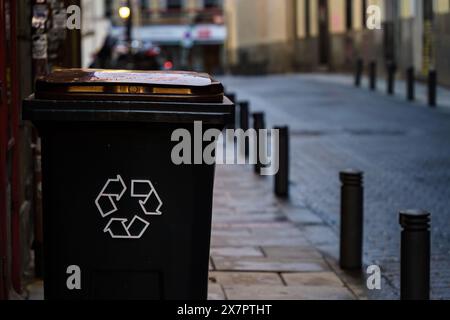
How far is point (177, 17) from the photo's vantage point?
7775cm

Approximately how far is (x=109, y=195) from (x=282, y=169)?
25.0ft

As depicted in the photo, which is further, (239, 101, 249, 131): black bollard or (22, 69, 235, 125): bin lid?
(239, 101, 249, 131): black bollard

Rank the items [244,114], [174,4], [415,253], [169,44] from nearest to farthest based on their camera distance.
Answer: [415,253]
[244,114]
[174,4]
[169,44]

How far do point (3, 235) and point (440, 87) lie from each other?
1008 inches

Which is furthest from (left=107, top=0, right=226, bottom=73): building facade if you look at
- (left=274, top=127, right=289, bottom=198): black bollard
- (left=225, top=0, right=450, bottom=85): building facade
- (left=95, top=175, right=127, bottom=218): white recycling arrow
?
(left=95, top=175, right=127, bottom=218): white recycling arrow

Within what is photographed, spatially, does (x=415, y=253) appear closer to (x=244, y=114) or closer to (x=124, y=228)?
(x=124, y=228)

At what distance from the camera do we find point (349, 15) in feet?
150

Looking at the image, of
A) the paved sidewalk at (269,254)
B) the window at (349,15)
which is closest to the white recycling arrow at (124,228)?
the paved sidewalk at (269,254)

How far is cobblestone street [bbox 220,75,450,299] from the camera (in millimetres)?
9898

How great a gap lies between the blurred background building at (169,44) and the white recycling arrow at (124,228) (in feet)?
5.72

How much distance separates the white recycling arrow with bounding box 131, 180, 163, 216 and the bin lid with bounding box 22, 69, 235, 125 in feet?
0.94

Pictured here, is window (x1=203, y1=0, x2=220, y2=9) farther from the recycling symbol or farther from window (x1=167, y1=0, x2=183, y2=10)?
the recycling symbol

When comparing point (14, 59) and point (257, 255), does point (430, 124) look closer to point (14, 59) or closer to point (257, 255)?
point (257, 255)

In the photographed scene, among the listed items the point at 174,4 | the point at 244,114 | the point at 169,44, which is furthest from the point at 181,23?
the point at 244,114
